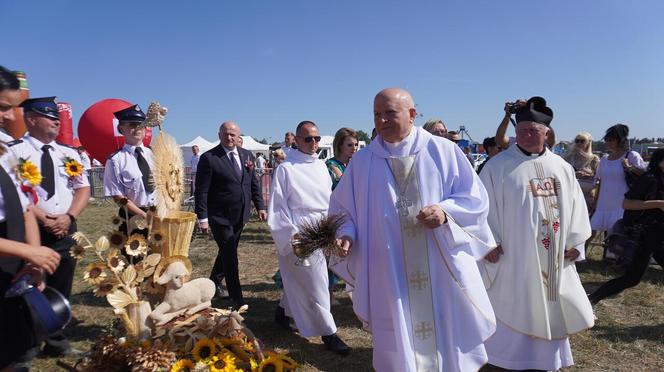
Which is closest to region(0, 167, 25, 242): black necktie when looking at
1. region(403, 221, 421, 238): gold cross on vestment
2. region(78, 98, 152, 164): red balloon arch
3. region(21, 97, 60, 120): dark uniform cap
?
region(21, 97, 60, 120): dark uniform cap

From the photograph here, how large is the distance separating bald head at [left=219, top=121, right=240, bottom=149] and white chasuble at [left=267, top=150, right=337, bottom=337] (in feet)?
4.07

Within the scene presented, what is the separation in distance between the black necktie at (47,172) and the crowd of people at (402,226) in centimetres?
1

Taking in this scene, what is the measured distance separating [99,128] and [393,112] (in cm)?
1306

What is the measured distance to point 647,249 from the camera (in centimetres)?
472

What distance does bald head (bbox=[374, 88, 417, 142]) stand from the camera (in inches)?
111

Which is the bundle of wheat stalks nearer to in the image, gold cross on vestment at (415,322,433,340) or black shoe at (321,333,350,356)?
gold cross on vestment at (415,322,433,340)

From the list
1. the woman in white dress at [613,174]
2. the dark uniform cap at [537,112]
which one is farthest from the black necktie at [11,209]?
the woman in white dress at [613,174]

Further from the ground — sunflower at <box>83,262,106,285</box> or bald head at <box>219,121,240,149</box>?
bald head at <box>219,121,240,149</box>

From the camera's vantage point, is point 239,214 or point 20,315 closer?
point 20,315

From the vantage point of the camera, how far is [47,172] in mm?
3830

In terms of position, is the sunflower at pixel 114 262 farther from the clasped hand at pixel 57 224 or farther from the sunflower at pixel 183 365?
the clasped hand at pixel 57 224

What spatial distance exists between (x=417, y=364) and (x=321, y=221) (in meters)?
1.06

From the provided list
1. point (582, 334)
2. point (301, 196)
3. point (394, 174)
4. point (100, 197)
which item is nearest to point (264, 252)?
point (301, 196)

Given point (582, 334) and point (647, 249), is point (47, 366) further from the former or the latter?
point (647, 249)
